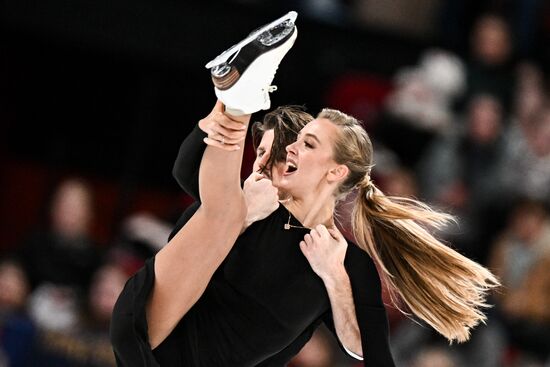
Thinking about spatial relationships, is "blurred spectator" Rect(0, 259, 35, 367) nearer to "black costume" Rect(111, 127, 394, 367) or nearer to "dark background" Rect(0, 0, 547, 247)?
"dark background" Rect(0, 0, 547, 247)

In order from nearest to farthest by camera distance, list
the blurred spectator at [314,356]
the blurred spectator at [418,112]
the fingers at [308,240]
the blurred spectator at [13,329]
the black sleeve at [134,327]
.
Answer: the black sleeve at [134,327] < the fingers at [308,240] < the blurred spectator at [13,329] < the blurred spectator at [314,356] < the blurred spectator at [418,112]

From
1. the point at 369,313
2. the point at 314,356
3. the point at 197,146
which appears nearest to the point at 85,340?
the point at 314,356

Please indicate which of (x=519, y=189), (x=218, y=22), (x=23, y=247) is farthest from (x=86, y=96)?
(x=519, y=189)

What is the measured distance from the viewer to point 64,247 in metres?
7.44

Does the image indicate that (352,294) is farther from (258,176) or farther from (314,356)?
(314,356)

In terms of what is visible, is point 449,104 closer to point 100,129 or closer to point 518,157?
point 518,157

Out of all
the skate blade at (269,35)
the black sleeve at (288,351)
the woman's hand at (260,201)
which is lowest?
the black sleeve at (288,351)

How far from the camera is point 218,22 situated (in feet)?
28.3

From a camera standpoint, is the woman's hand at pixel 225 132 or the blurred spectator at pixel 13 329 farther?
the blurred spectator at pixel 13 329

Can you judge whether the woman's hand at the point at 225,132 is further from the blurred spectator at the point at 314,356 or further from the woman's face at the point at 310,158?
the blurred spectator at the point at 314,356

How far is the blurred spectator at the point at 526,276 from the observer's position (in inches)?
308

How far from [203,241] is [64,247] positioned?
3753 mm

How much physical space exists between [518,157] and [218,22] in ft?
7.70

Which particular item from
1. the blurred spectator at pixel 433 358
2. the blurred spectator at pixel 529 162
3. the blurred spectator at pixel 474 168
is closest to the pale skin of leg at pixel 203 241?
the blurred spectator at pixel 433 358
